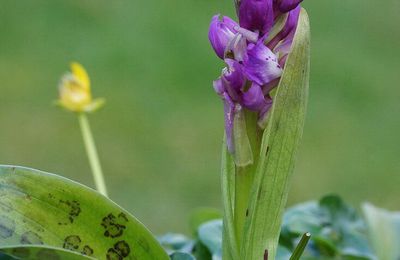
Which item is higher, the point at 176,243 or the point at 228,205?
the point at 176,243

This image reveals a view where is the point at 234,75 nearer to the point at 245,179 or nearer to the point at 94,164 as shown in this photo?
the point at 245,179

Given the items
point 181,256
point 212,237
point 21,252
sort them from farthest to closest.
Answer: point 212,237, point 181,256, point 21,252

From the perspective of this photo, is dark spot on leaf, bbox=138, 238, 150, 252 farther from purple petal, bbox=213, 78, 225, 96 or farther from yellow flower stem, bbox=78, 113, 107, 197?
yellow flower stem, bbox=78, 113, 107, 197

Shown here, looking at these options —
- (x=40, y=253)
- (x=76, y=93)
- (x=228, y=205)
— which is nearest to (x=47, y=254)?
(x=40, y=253)

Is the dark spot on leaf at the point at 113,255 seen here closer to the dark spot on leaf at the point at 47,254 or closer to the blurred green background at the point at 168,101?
the dark spot on leaf at the point at 47,254

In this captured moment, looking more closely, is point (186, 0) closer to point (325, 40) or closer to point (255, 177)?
point (325, 40)

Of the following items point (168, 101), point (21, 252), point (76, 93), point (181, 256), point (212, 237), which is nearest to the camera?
point (21, 252)

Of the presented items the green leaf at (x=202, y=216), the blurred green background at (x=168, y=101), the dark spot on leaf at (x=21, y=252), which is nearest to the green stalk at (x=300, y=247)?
the dark spot on leaf at (x=21, y=252)
